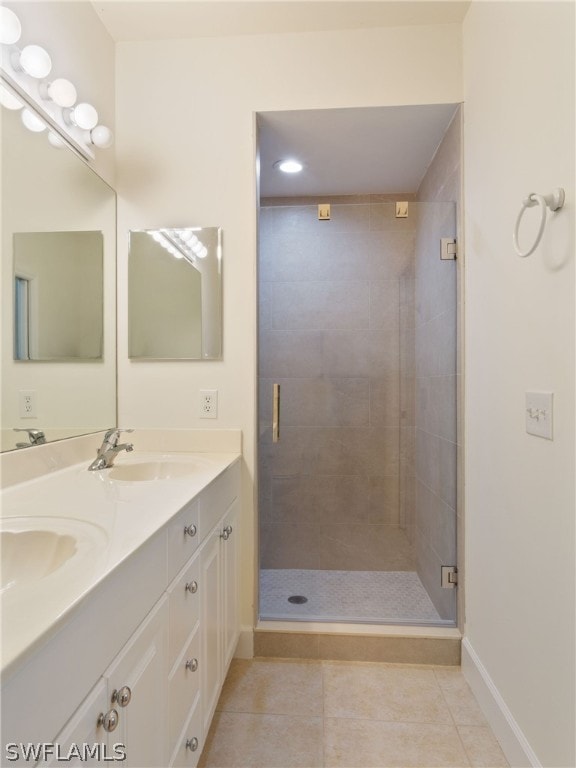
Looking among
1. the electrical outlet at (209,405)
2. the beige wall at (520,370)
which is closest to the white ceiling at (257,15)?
the beige wall at (520,370)

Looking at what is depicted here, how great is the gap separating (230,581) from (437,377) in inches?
51.1

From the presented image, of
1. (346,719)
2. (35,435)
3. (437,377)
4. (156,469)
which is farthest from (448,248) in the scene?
(346,719)

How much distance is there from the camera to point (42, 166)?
132 cm

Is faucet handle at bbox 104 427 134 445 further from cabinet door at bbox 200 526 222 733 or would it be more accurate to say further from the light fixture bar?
the light fixture bar

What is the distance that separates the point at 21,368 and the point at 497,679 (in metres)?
1.81

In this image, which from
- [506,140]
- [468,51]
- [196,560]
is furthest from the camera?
[468,51]

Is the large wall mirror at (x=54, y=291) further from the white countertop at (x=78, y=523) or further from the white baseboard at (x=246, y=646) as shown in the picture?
the white baseboard at (x=246, y=646)

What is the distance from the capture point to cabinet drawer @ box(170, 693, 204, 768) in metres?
0.97

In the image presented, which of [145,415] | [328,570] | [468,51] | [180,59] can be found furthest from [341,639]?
[180,59]

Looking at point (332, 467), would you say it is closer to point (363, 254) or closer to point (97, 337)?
point (363, 254)

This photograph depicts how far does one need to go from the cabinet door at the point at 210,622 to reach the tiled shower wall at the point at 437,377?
1.02 metres

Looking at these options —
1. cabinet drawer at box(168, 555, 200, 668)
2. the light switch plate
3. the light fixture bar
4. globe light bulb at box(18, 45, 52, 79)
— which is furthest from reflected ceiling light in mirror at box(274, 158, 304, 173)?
cabinet drawer at box(168, 555, 200, 668)

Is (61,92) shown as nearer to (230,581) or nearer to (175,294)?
(175,294)

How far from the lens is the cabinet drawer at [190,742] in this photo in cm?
97
